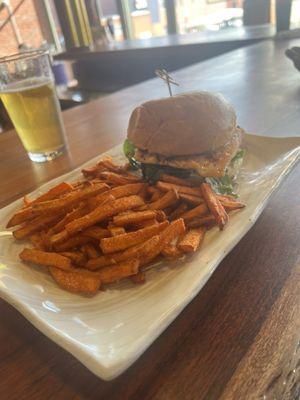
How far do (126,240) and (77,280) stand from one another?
153 millimetres

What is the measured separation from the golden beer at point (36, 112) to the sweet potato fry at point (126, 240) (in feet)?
3.52

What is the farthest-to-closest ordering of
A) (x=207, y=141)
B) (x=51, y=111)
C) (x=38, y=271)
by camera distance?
(x=51, y=111)
(x=207, y=141)
(x=38, y=271)

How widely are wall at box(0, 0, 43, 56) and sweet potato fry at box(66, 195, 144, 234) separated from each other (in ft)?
34.4

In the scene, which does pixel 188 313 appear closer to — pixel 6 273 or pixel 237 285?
pixel 237 285

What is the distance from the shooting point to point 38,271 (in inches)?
39.3

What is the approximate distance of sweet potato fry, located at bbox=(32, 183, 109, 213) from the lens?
1.08 metres

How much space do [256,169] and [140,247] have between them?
2.22 ft

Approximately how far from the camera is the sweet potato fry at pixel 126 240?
0.92 meters

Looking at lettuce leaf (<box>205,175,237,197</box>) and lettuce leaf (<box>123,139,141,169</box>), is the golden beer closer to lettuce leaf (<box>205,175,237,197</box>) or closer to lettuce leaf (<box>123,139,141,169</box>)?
lettuce leaf (<box>123,139,141,169</box>)

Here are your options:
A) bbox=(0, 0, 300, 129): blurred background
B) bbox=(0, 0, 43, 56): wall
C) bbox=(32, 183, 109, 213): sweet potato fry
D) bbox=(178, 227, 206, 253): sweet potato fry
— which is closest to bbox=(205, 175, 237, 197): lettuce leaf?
bbox=(178, 227, 206, 253): sweet potato fry

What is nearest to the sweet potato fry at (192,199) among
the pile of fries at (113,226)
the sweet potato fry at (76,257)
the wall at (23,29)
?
the pile of fries at (113,226)

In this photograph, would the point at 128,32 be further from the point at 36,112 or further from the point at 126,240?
the point at 126,240

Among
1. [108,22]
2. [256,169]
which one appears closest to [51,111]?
A: [256,169]

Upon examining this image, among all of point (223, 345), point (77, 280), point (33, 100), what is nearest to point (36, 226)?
point (77, 280)
